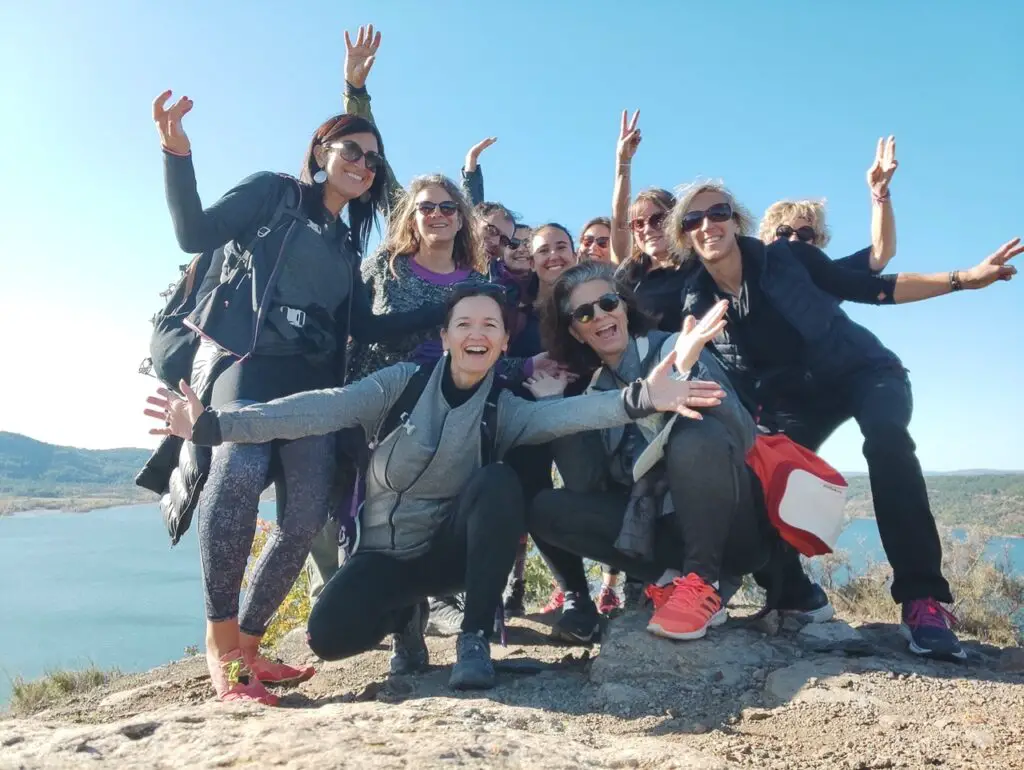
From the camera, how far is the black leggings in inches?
111

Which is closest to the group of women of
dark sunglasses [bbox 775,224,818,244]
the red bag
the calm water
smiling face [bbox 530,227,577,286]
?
the red bag

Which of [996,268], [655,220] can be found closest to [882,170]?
[996,268]

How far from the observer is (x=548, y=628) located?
4.08 meters

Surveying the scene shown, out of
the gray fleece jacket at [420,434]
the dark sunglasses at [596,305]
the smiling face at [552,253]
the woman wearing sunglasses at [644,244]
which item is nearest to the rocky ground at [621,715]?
the gray fleece jacket at [420,434]

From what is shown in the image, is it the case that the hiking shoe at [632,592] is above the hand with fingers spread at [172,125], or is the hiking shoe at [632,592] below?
below

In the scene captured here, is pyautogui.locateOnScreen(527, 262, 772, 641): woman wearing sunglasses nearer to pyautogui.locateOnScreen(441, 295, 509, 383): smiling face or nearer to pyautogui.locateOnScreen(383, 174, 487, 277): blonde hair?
pyautogui.locateOnScreen(441, 295, 509, 383): smiling face

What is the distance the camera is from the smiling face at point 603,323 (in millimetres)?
3479

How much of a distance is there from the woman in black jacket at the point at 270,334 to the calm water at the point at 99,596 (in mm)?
7967

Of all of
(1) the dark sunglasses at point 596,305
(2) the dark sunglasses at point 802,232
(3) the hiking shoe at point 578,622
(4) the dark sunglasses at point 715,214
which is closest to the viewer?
(1) the dark sunglasses at point 596,305

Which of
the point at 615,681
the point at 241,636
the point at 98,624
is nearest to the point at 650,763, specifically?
the point at 615,681

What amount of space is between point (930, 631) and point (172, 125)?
402 cm

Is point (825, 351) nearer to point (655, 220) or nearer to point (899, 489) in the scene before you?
point (899, 489)

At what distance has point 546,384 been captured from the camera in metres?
3.58

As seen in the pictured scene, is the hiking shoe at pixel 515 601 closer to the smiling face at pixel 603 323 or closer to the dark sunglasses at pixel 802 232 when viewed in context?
the smiling face at pixel 603 323
